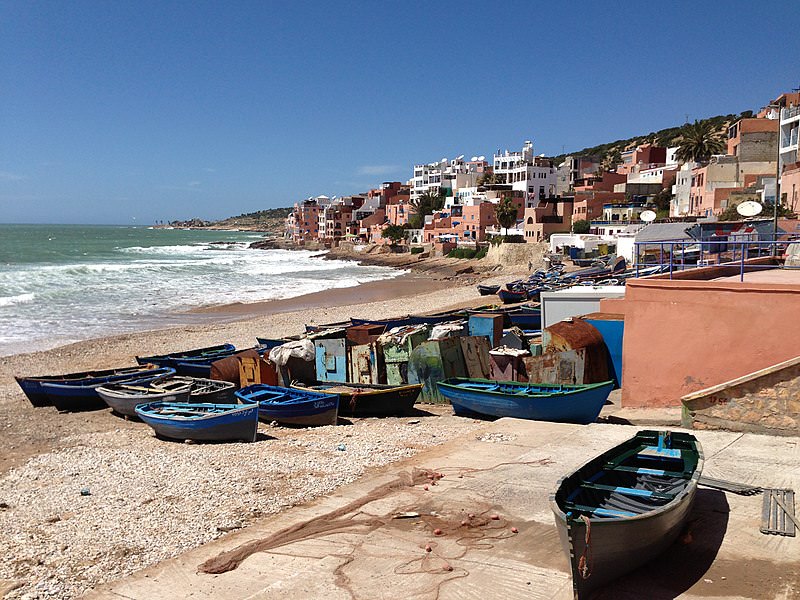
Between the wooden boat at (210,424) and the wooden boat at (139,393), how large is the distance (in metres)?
1.36

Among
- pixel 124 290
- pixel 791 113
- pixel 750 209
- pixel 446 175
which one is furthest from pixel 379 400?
pixel 446 175

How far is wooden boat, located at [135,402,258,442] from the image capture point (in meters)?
13.3

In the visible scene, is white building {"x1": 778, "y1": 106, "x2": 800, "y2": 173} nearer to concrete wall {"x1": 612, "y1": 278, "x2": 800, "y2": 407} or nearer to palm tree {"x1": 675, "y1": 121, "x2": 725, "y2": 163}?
palm tree {"x1": 675, "y1": 121, "x2": 725, "y2": 163}

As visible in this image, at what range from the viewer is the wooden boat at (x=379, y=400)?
14773 mm

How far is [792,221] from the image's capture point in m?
27.2

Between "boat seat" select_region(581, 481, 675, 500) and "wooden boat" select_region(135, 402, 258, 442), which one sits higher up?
"boat seat" select_region(581, 481, 675, 500)

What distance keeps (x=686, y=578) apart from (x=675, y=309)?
6.73 metres

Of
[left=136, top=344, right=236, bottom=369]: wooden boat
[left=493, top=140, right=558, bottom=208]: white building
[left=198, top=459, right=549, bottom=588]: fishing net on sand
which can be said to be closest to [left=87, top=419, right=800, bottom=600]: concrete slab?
[left=198, top=459, right=549, bottom=588]: fishing net on sand

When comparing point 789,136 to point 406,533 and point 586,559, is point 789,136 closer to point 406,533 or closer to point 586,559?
point 406,533

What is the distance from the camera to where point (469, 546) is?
7.36 meters

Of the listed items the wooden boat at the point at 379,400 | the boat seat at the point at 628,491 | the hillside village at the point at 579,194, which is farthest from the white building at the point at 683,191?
the boat seat at the point at 628,491

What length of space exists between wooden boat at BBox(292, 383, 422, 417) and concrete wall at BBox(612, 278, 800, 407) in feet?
14.8

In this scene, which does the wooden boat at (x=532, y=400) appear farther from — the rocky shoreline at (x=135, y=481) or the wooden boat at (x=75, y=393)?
the wooden boat at (x=75, y=393)

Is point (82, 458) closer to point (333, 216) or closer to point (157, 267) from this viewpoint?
point (157, 267)
